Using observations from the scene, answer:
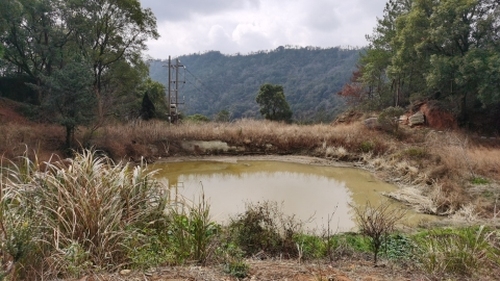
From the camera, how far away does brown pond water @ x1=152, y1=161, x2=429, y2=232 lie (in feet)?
22.1

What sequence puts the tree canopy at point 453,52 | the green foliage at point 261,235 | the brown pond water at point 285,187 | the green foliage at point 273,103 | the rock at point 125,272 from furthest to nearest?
the green foliage at point 273,103 → the tree canopy at point 453,52 → the brown pond water at point 285,187 → the green foliage at point 261,235 → the rock at point 125,272

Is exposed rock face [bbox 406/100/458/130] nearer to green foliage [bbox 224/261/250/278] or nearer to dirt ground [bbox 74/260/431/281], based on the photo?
dirt ground [bbox 74/260/431/281]

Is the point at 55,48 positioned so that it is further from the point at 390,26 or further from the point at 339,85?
the point at 339,85

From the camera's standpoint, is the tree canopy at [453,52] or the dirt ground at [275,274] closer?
the dirt ground at [275,274]

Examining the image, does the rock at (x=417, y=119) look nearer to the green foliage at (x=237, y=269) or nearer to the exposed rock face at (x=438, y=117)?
the exposed rock face at (x=438, y=117)

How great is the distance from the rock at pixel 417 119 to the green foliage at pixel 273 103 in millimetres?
7985

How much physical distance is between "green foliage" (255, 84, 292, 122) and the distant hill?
526 inches

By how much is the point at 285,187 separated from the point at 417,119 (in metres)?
10.3

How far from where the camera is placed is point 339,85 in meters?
45.1

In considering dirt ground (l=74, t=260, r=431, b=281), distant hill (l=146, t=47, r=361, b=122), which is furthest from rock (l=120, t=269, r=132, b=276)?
distant hill (l=146, t=47, r=361, b=122)

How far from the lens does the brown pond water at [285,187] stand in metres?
6.74

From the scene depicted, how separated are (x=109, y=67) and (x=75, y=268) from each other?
17650 millimetres

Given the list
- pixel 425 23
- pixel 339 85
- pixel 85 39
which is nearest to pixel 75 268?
pixel 85 39

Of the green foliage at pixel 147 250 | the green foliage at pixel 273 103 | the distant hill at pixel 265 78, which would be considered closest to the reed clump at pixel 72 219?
the green foliage at pixel 147 250
